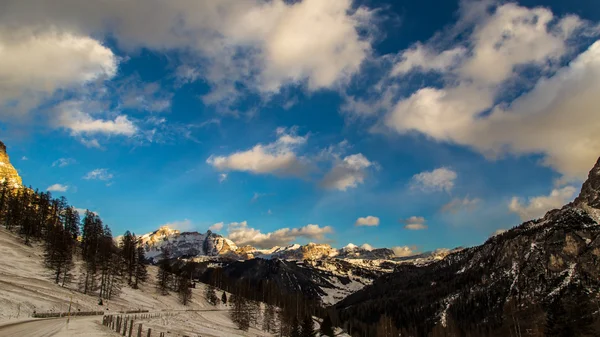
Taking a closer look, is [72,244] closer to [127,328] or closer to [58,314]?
[58,314]

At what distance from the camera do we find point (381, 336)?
178875 mm

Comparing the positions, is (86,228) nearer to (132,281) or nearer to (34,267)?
(132,281)

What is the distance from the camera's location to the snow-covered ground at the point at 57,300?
44438 mm

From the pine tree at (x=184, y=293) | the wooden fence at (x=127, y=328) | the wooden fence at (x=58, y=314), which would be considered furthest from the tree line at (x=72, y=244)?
the wooden fence at (x=127, y=328)

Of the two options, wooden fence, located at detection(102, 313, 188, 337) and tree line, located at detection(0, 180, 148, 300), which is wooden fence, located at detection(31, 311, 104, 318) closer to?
wooden fence, located at detection(102, 313, 188, 337)

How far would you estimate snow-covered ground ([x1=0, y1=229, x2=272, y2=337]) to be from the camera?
44.4 metres

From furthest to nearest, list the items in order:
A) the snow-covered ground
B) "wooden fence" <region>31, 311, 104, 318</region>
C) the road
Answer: "wooden fence" <region>31, 311, 104, 318</region>, the snow-covered ground, the road

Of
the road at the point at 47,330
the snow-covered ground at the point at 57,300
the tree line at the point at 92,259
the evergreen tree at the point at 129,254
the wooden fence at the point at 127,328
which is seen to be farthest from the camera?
the evergreen tree at the point at 129,254

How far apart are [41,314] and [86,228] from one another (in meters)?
85.6

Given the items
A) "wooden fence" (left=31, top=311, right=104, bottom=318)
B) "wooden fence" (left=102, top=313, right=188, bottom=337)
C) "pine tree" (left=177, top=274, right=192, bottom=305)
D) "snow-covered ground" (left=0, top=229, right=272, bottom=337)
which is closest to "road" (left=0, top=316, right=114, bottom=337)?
"snow-covered ground" (left=0, top=229, right=272, bottom=337)

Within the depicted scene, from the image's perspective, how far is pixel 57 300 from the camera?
59.0m

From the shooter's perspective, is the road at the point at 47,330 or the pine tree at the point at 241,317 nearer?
the road at the point at 47,330

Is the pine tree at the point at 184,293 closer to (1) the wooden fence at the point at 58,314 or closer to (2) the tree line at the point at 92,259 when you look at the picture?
(2) the tree line at the point at 92,259

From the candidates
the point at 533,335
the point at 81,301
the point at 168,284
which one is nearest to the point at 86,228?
the point at 168,284
